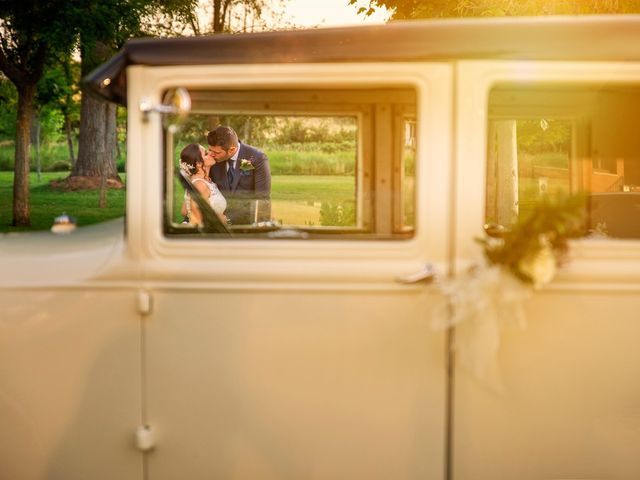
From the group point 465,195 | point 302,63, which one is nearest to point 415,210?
point 465,195

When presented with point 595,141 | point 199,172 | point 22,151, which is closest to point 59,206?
point 22,151

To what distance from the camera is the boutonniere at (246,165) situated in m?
5.81

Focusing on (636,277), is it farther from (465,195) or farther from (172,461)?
(172,461)

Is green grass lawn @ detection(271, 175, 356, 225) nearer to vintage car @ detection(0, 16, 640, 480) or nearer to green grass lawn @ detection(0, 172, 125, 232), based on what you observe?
vintage car @ detection(0, 16, 640, 480)

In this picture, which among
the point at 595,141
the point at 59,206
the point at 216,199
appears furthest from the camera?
the point at 59,206

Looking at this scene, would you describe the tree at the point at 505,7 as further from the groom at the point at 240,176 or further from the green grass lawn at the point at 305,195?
the green grass lawn at the point at 305,195

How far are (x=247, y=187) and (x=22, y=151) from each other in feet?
44.2

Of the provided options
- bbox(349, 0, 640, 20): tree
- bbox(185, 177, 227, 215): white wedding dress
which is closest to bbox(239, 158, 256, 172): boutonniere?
bbox(185, 177, 227, 215): white wedding dress

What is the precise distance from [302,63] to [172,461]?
1279 millimetres

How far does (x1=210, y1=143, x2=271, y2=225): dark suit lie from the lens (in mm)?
4977

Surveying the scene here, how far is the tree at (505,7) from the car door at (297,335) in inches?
320

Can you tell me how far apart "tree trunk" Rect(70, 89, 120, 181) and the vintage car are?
2110cm

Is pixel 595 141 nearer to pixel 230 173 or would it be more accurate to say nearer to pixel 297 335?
pixel 297 335

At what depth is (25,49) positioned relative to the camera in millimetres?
17328
